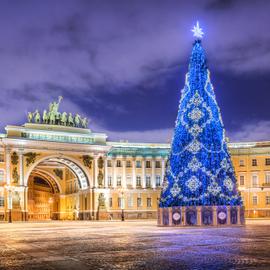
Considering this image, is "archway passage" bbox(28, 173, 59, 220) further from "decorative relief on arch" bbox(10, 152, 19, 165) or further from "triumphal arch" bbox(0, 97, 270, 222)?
"decorative relief on arch" bbox(10, 152, 19, 165)

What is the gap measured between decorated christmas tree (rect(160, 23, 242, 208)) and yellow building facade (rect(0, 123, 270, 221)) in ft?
134

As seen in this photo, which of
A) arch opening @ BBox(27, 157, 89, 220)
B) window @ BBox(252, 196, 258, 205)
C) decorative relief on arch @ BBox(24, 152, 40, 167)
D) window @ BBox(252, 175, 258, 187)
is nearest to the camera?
decorative relief on arch @ BBox(24, 152, 40, 167)

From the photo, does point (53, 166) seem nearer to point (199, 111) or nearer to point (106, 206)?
point (106, 206)

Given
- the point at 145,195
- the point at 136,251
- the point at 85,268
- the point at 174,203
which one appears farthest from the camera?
the point at 145,195

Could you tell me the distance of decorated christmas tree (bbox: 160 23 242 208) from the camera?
3819 cm

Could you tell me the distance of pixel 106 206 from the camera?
8344 cm

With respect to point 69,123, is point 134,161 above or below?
below

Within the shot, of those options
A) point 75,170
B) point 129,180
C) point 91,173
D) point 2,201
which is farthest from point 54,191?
point 2,201

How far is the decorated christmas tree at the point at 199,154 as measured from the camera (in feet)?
125

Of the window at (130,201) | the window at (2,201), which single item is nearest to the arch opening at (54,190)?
the window at (130,201)

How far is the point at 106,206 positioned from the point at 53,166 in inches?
618

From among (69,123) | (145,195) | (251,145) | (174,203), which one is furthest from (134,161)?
(174,203)

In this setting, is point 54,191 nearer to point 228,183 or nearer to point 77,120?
point 77,120

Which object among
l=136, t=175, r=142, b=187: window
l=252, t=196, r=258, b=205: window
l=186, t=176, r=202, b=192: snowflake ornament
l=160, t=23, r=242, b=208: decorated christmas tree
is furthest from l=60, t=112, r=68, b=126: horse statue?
l=186, t=176, r=202, b=192: snowflake ornament
